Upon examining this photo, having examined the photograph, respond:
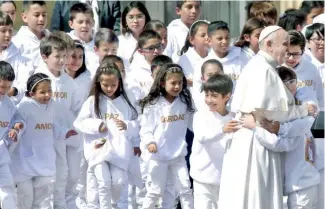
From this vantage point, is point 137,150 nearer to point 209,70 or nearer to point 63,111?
point 63,111

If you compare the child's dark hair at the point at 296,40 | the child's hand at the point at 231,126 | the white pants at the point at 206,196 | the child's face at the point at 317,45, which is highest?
the child's dark hair at the point at 296,40

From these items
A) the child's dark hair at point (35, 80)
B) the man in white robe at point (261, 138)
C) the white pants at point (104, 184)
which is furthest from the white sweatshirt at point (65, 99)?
the man in white robe at point (261, 138)

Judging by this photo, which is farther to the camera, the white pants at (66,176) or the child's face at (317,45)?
the child's face at (317,45)

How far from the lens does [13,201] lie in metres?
13.6

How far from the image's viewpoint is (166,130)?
46.7 feet

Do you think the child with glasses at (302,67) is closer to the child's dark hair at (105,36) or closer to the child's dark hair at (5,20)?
the child's dark hair at (105,36)

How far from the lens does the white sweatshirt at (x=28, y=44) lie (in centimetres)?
1525

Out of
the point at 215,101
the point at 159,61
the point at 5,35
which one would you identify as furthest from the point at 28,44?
the point at 215,101

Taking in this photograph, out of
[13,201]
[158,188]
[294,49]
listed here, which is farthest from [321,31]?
[13,201]

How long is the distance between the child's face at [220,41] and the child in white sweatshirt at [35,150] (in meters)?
2.07

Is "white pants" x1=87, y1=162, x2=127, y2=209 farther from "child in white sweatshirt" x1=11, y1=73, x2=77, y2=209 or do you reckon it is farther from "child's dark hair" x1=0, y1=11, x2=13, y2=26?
"child's dark hair" x1=0, y1=11, x2=13, y2=26

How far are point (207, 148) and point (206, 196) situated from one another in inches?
18.1

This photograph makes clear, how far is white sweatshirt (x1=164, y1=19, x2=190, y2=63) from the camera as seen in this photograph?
16.4m

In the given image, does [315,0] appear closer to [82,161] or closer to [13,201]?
[82,161]
